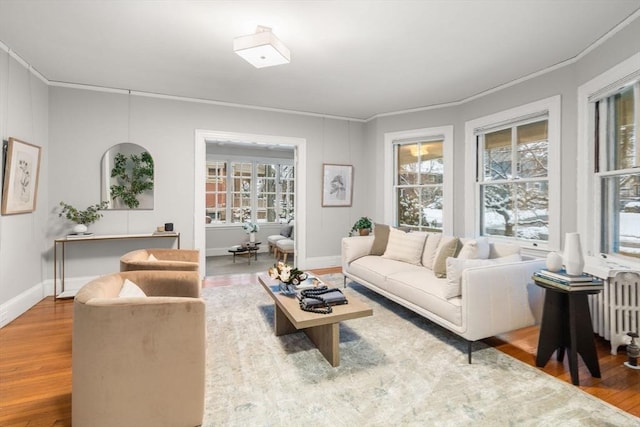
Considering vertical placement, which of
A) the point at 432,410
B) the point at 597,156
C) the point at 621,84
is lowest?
the point at 432,410

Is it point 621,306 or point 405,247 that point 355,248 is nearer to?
point 405,247

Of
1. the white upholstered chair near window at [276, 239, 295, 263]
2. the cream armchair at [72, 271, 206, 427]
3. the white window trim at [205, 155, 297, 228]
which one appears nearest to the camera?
the cream armchair at [72, 271, 206, 427]

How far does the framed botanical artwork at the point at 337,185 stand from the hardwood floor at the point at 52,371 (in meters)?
3.41

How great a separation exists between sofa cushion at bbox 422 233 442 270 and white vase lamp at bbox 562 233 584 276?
1.45 m

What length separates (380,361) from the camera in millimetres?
2385

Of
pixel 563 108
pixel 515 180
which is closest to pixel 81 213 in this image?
pixel 515 180

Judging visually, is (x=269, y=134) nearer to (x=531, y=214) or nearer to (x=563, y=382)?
(x=531, y=214)

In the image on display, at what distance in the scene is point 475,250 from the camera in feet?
9.70

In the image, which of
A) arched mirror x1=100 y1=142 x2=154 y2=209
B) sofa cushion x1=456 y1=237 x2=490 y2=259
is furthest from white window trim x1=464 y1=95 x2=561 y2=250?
arched mirror x1=100 y1=142 x2=154 y2=209

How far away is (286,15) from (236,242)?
230 inches

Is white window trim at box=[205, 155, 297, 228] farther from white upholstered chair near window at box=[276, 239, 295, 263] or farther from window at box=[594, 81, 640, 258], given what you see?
window at box=[594, 81, 640, 258]

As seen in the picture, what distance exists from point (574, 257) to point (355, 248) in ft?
8.15

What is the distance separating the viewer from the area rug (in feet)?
5.78

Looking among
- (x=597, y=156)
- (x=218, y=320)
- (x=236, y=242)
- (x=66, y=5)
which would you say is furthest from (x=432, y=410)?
(x=236, y=242)
